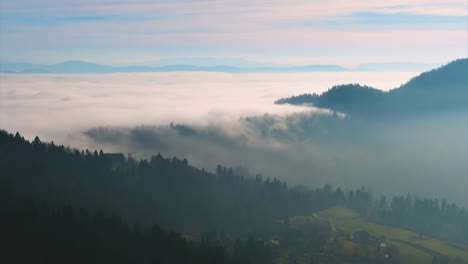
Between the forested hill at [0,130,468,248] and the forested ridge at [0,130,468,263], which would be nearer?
the forested ridge at [0,130,468,263]

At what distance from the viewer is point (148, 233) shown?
3962 inches

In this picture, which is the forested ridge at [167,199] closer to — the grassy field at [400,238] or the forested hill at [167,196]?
the forested hill at [167,196]

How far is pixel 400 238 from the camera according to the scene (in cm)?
16138

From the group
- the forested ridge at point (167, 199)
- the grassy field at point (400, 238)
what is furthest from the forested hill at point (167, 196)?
the grassy field at point (400, 238)

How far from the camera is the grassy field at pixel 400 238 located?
144 metres

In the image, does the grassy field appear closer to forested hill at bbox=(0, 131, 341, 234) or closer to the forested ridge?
the forested ridge

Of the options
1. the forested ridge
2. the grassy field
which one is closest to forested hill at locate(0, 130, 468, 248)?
the forested ridge

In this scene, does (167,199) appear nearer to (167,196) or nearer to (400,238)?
(167,196)

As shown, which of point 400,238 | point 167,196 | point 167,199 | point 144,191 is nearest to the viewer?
point 167,199

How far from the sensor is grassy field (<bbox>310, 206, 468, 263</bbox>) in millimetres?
144000

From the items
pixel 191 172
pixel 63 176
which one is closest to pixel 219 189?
pixel 191 172

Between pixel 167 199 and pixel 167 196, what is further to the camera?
pixel 167 196

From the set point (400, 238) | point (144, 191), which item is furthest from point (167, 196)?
point (400, 238)

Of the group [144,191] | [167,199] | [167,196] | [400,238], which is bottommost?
[400,238]
